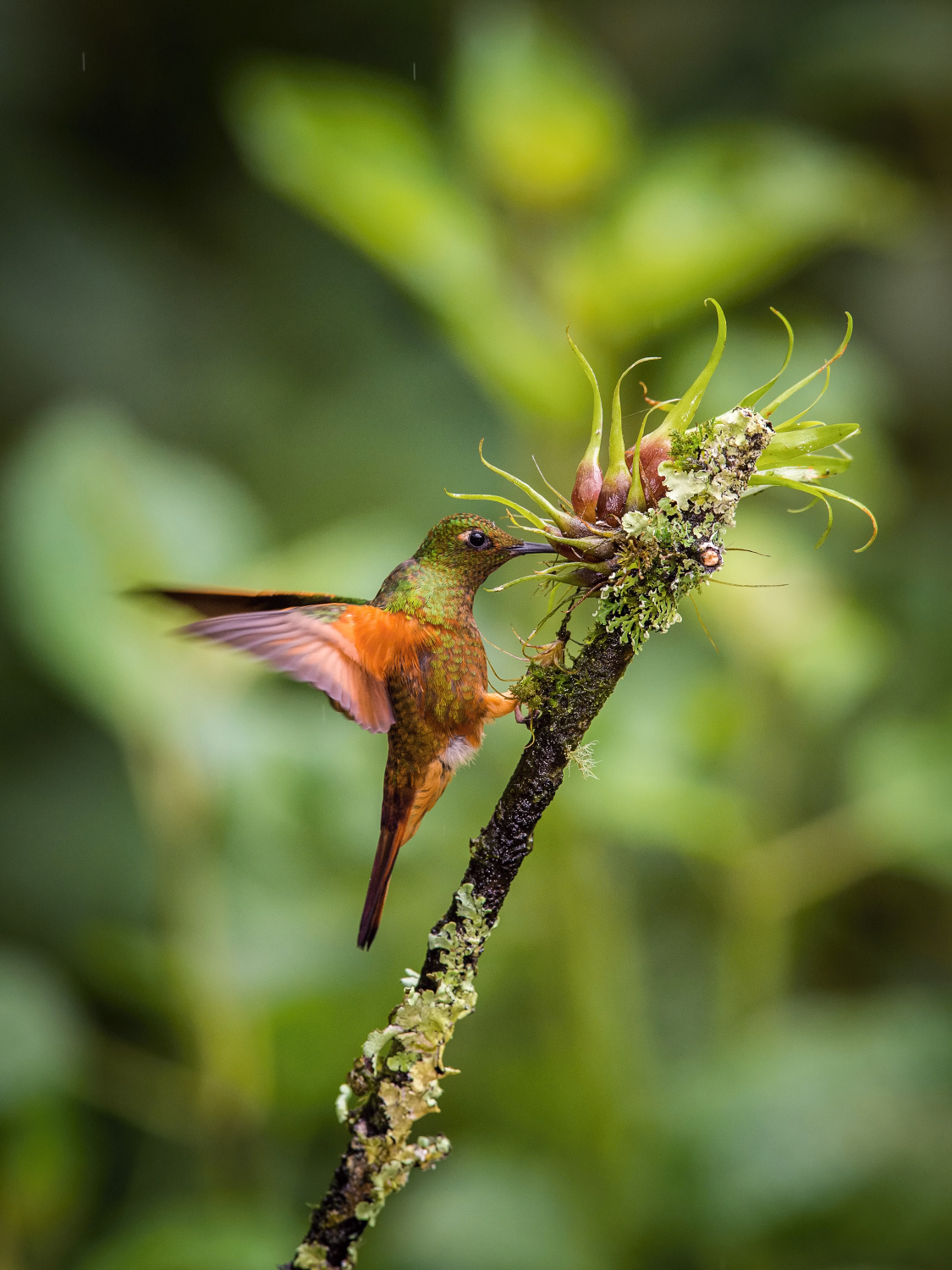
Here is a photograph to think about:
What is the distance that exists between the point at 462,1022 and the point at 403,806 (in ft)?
5.89

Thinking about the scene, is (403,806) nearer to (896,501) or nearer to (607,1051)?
(607,1051)

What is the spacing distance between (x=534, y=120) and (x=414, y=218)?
1.05 ft

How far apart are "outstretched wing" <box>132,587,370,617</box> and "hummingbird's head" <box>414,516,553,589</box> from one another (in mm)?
90

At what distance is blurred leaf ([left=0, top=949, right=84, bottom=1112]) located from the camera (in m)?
1.82

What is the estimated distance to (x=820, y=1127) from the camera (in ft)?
6.43

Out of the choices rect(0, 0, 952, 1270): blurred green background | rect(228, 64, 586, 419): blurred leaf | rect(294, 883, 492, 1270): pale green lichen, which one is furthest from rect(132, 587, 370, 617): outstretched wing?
rect(228, 64, 586, 419): blurred leaf

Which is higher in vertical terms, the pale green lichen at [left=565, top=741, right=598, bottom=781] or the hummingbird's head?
the hummingbird's head

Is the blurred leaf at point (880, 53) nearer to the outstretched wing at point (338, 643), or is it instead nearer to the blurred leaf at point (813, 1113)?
the blurred leaf at point (813, 1113)

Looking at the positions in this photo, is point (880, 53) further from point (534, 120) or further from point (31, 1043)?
point (31, 1043)

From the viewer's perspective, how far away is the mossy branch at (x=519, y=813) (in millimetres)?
604

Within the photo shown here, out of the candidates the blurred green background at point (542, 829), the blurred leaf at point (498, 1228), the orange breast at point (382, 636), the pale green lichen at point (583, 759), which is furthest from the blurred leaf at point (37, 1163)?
the pale green lichen at point (583, 759)

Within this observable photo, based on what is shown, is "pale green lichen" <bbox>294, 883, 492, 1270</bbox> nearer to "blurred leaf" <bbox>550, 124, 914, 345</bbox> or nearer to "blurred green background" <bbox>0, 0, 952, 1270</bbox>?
"blurred green background" <bbox>0, 0, 952, 1270</bbox>

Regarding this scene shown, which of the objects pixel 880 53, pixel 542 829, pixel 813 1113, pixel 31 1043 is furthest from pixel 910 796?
pixel 880 53

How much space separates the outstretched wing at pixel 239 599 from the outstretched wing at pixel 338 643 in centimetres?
3
